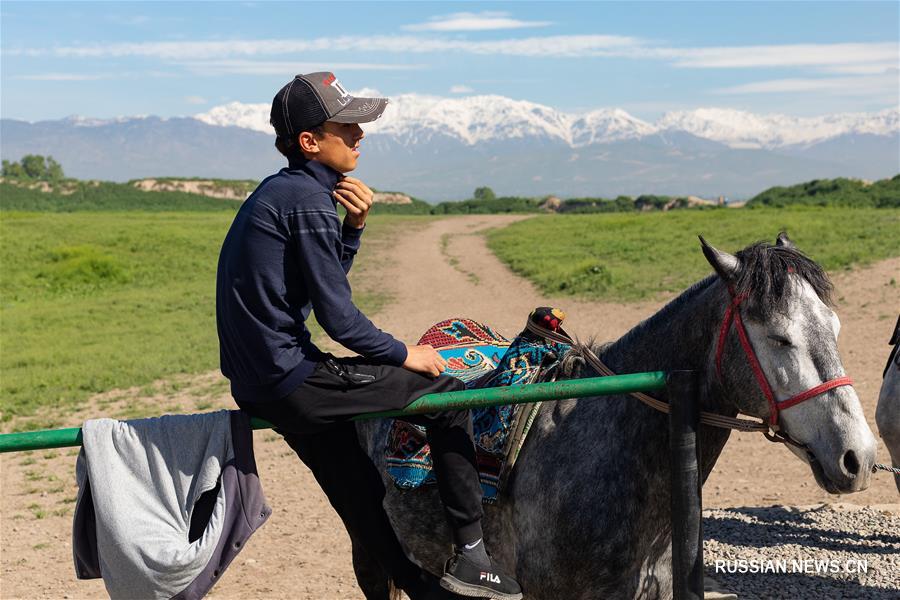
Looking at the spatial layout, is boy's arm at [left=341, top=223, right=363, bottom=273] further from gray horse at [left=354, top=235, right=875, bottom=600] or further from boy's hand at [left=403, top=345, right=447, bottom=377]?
gray horse at [left=354, top=235, right=875, bottom=600]

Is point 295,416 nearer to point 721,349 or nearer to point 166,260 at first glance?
point 721,349

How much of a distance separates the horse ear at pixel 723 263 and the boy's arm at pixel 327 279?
1139mm

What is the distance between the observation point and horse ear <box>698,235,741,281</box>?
276 cm

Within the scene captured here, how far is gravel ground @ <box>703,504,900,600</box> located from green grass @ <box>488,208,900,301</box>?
12728 millimetres

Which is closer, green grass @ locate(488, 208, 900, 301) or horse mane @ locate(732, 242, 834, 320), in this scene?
horse mane @ locate(732, 242, 834, 320)

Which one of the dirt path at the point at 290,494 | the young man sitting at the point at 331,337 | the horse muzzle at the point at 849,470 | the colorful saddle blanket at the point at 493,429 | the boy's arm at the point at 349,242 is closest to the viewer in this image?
the horse muzzle at the point at 849,470

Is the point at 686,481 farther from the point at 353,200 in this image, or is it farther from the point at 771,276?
the point at 353,200

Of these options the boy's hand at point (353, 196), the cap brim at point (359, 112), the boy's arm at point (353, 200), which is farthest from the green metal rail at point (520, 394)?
the cap brim at point (359, 112)

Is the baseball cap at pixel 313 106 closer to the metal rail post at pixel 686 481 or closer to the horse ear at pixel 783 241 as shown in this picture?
the metal rail post at pixel 686 481

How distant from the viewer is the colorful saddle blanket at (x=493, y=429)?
334 centimetres

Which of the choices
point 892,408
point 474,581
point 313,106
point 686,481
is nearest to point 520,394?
point 686,481

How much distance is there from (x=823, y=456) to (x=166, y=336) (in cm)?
1615

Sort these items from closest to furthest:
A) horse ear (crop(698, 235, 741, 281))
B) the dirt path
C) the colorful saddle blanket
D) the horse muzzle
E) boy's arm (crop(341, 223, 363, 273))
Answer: the horse muzzle < horse ear (crop(698, 235, 741, 281)) < boy's arm (crop(341, 223, 363, 273)) < the colorful saddle blanket < the dirt path

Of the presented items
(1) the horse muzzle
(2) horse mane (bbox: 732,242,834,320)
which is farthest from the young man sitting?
(1) the horse muzzle
